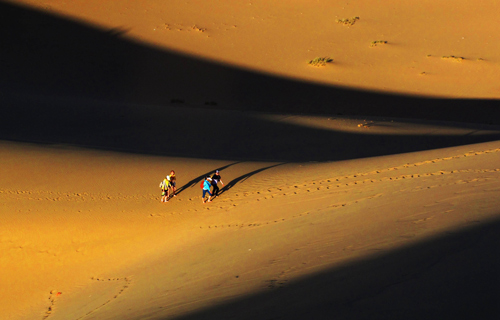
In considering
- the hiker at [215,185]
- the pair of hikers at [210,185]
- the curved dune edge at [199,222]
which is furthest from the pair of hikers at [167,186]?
the hiker at [215,185]

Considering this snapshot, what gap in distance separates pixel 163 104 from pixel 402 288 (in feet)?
75.7

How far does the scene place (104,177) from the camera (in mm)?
13727

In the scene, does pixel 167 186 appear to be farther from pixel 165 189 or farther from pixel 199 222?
pixel 199 222

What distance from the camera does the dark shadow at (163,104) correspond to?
18375mm

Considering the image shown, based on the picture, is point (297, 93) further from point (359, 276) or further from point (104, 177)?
point (359, 276)

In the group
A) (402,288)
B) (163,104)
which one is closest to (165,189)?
(402,288)

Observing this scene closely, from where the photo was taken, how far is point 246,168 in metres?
15.0

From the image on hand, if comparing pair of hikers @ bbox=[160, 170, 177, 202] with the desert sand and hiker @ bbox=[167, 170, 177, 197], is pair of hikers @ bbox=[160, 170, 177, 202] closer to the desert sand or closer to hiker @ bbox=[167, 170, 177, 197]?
hiker @ bbox=[167, 170, 177, 197]

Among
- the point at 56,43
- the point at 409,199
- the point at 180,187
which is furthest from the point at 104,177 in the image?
the point at 56,43

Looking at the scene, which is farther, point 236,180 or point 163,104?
point 163,104

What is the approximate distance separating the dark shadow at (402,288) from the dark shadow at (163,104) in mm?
11203

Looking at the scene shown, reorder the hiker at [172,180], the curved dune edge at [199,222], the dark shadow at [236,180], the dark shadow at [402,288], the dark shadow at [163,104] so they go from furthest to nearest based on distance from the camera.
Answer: the dark shadow at [163,104], the dark shadow at [236,180], the hiker at [172,180], the curved dune edge at [199,222], the dark shadow at [402,288]

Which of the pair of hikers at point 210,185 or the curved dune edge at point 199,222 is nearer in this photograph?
the curved dune edge at point 199,222

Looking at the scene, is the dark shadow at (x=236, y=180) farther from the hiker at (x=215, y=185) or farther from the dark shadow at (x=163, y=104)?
the dark shadow at (x=163, y=104)
